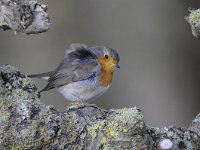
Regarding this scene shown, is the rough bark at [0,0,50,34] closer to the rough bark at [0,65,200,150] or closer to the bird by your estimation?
the rough bark at [0,65,200,150]

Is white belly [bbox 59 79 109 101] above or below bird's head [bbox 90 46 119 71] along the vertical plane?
below

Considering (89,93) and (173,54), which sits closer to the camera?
(89,93)

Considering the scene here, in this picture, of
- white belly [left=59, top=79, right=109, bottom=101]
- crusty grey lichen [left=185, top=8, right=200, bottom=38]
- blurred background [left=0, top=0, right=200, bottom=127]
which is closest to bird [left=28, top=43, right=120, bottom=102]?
white belly [left=59, top=79, right=109, bottom=101]

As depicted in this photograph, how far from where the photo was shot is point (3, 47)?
6.89 m

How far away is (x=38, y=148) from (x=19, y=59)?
4.45 metres

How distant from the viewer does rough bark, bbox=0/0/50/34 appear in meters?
2.48

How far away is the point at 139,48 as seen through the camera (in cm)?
649

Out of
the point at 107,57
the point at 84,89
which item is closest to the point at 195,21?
the point at 84,89

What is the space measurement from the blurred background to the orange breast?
127 cm

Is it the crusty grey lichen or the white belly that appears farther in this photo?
the white belly

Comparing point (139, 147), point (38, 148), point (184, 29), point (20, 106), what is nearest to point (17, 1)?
point (20, 106)

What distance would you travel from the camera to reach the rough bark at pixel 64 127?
2500 mm

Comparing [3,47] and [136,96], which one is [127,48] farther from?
[3,47]

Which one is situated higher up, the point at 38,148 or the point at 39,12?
the point at 39,12
